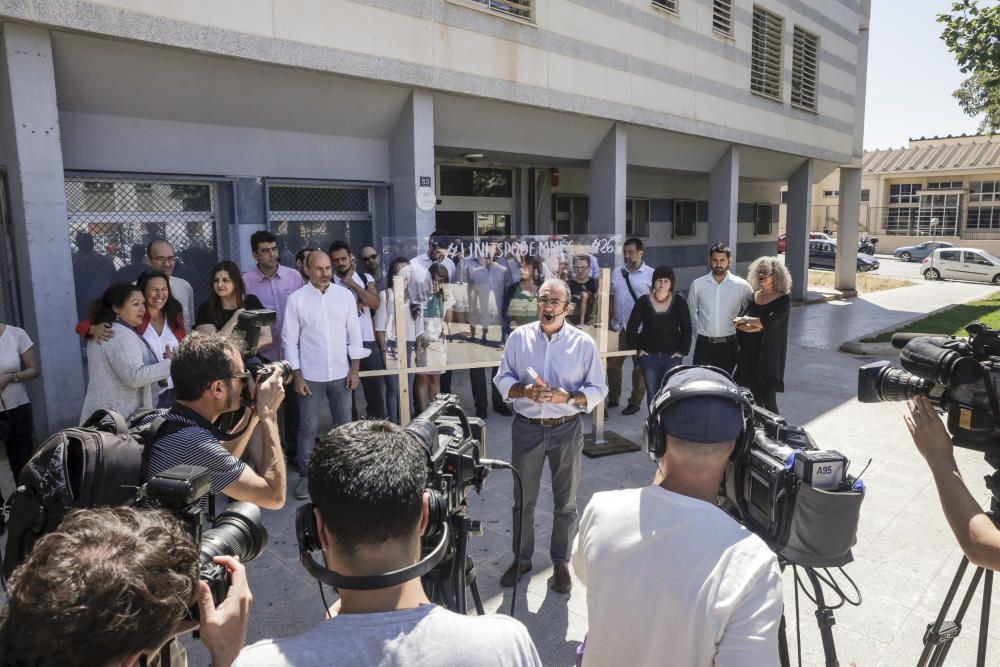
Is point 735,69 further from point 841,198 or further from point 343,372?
point 343,372

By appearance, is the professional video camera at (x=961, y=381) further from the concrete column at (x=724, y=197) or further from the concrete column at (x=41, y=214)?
the concrete column at (x=724, y=197)

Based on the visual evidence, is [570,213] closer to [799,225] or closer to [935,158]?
[799,225]

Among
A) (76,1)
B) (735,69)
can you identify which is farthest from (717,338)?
(735,69)

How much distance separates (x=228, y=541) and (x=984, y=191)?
51252mm

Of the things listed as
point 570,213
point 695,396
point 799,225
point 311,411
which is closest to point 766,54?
point 799,225

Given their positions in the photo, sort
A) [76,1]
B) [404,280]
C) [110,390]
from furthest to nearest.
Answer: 1. [404,280]
2. [76,1]
3. [110,390]

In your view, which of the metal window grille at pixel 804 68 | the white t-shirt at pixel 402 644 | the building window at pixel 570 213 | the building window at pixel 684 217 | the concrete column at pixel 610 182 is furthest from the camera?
the building window at pixel 684 217

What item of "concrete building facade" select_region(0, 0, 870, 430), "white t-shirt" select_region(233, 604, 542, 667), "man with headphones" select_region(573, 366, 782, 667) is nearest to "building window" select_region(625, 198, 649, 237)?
"concrete building facade" select_region(0, 0, 870, 430)

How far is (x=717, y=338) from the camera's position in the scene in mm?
6520

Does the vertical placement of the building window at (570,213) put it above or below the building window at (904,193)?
below

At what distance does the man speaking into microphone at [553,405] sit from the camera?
4074 millimetres

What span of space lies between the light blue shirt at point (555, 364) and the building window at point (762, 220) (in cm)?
1989

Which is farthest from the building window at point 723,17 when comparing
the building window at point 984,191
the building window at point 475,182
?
the building window at point 984,191

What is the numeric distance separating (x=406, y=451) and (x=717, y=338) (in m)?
5.46
